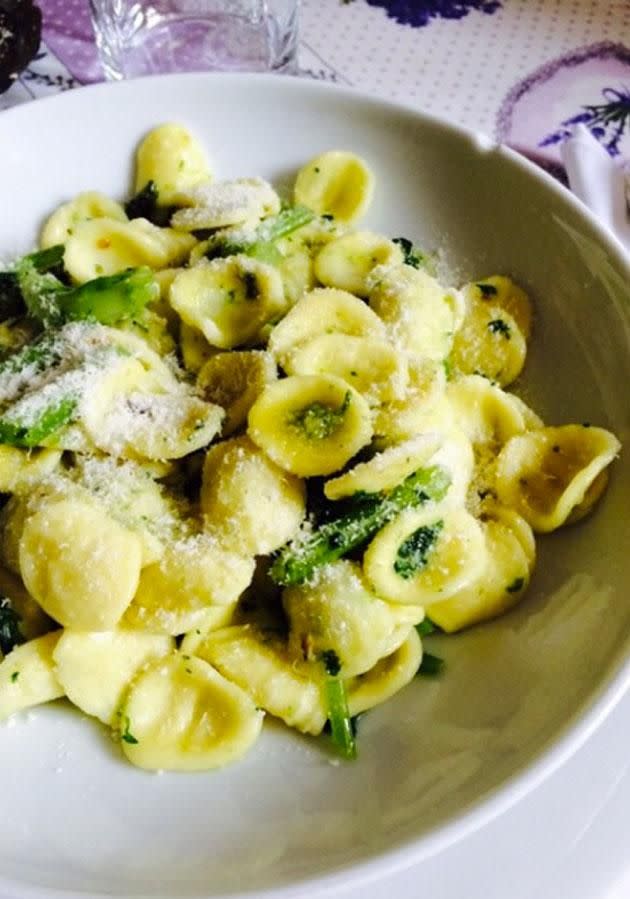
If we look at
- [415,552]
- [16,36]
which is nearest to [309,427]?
[415,552]

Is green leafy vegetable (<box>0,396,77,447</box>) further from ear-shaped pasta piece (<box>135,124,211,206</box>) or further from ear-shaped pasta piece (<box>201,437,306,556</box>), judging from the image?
ear-shaped pasta piece (<box>135,124,211,206</box>)

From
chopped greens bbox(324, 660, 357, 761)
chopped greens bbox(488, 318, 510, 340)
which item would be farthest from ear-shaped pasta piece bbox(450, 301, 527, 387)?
chopped greens bbox(324, 660, 357, 761)

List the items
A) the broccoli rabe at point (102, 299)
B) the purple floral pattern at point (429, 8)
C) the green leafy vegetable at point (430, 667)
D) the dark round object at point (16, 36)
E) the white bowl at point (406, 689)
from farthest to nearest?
1. the purple floral pattern at point (429, 8)
2. the dark round object at point (16, 36)
3. the broccoli rabe at point (102, 299)
4. the green leafy vegetable at point (430, 667)
5. the white bowl at point (406, 689)

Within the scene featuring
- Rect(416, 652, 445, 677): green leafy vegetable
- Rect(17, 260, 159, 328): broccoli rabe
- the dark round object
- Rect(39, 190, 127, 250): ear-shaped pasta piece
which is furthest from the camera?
the dark round object

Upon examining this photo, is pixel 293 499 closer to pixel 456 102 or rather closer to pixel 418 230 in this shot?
pixel 418 230

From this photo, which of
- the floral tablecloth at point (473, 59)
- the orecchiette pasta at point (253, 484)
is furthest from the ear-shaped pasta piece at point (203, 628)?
the floral tablecloth at point (473, 59)

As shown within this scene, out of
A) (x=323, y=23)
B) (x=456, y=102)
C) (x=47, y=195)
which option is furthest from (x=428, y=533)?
(x=323, y=23)

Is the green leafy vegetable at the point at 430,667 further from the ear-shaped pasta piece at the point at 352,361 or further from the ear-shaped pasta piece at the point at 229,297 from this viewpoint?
the ear-shaped pasta piece at the point at 229,297
